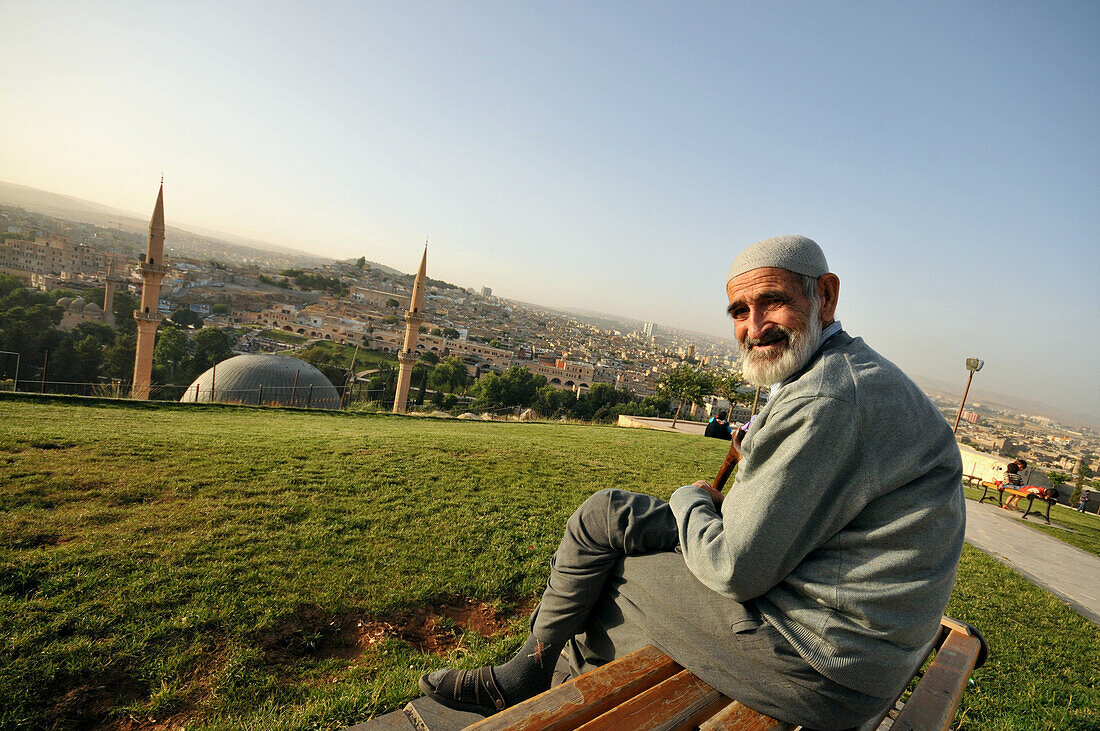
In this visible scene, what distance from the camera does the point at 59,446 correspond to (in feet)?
15.9

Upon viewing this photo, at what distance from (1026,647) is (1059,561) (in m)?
4.04

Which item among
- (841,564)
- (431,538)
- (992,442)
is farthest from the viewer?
(992,442)

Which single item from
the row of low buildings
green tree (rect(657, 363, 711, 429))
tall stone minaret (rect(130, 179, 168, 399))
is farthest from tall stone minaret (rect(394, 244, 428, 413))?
the row of low buildings

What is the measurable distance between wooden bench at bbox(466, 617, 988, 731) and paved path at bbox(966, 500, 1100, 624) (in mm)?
4762

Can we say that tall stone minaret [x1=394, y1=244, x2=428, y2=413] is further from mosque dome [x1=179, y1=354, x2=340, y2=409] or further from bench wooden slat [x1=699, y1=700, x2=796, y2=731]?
bench wooden slat [x1=699, y1=700, x2=796, y2=731]

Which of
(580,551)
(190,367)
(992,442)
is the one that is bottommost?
(190,367)

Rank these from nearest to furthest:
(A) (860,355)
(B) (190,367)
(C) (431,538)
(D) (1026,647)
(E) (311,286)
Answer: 1. (A) (860,355)
2. (D) (1026,647)
3. (C) (431,538)
4. (B) (190,367)
5. (E) (311,286)

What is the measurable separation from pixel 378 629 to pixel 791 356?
2127 millimetres

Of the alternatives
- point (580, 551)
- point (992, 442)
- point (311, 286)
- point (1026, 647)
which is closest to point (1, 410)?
point (580, 551)

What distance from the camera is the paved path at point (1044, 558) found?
4762mm

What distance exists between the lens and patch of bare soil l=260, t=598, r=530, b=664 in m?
2.20

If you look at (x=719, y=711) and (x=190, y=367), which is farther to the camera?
(x=190, y=367)

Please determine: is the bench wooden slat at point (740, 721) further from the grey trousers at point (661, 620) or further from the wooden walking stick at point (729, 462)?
the wooden walking stick at point (729, 462)

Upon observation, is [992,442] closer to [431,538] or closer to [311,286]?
[431,538]
